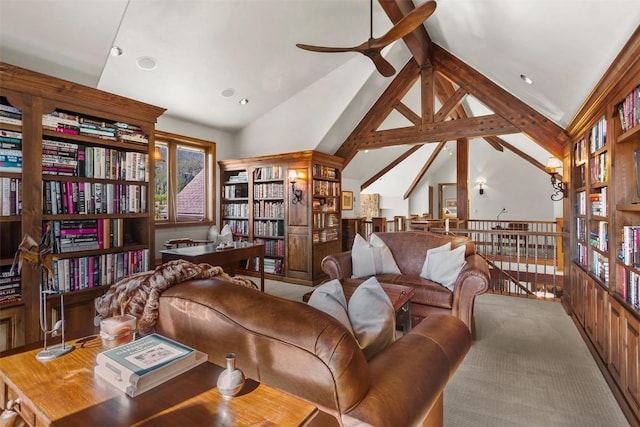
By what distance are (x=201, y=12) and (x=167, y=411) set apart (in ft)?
11.5

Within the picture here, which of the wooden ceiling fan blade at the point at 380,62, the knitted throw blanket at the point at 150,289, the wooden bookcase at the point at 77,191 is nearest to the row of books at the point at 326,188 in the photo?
the wooden ceiling fan blade at the point at 380,62

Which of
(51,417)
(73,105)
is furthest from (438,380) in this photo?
(73,105)

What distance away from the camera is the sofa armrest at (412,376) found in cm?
90

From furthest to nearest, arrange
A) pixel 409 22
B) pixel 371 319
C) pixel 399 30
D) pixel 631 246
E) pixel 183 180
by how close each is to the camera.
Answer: pixel 183 180 < pixel 399 30 < pixel 409 22 < pixel 631 246 < pixel 371 319

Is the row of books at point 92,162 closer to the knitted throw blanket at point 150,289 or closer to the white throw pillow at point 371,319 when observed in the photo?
the knitted throw blanket at point 150,289

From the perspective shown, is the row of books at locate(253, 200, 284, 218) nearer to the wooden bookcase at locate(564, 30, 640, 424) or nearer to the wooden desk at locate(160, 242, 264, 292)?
the wooden desk at locate(160, 242, 264, 292)

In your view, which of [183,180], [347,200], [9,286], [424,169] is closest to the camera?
[9,286]

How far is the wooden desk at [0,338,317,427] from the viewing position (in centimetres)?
82

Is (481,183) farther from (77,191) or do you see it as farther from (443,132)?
(77,191)

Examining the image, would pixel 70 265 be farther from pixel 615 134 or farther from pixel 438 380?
pixel 615 134

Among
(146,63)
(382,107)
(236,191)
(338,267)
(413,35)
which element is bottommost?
(338,267)

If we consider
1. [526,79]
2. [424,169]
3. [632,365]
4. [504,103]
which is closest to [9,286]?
[632,365]

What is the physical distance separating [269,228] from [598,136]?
443 cm

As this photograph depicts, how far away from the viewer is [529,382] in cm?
225
